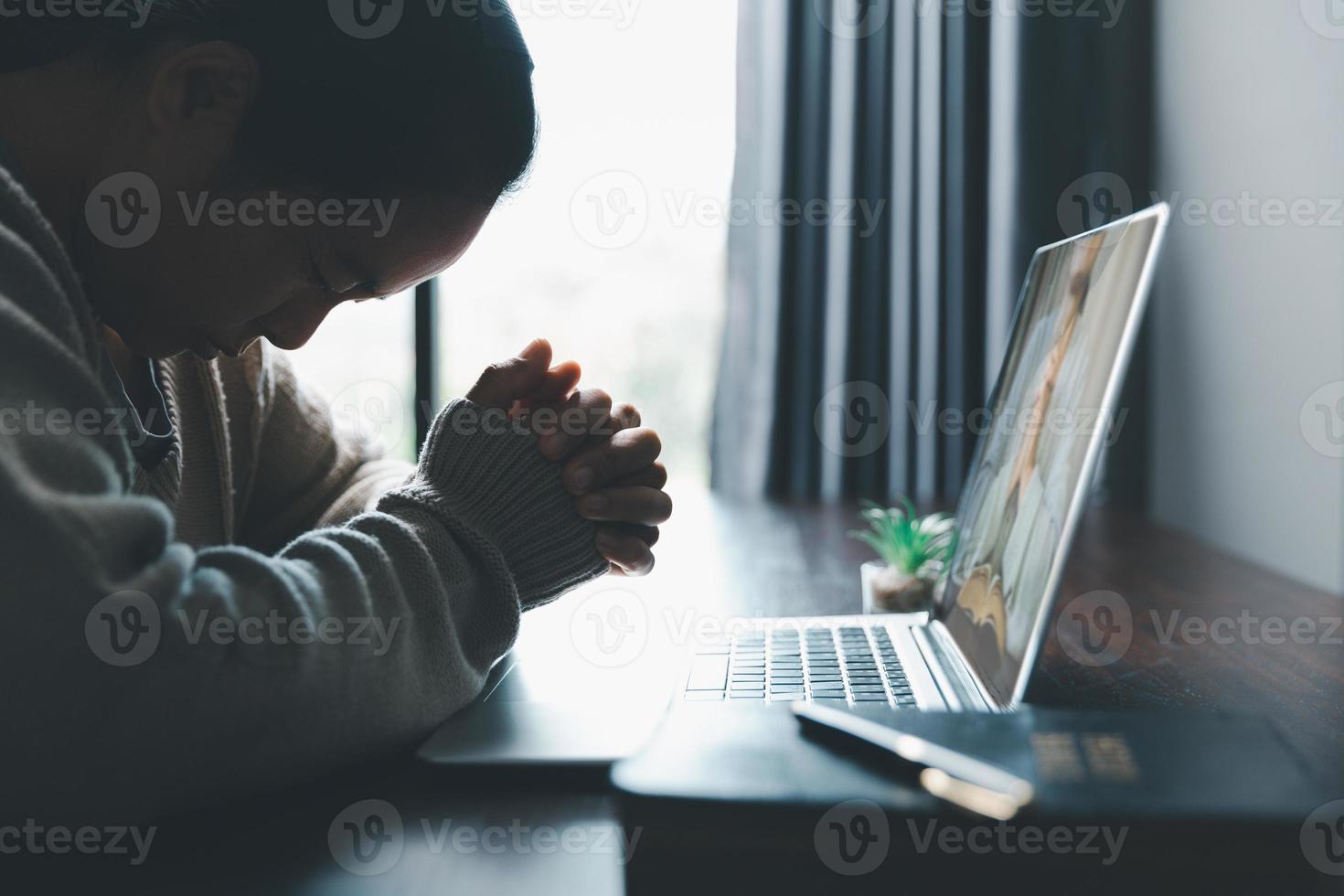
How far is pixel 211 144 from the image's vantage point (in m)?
0.61

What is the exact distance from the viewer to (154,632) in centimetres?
42

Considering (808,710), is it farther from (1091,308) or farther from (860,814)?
(1091,308)

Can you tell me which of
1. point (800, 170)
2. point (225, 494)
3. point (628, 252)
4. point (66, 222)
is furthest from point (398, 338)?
point (66, 222)

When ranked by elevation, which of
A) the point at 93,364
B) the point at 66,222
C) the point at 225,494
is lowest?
the point at 225,494

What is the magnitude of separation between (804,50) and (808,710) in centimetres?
204
